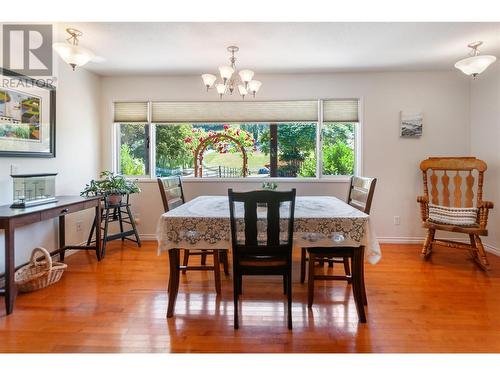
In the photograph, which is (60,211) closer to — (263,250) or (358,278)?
(263,250)

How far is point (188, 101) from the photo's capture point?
13.2ft

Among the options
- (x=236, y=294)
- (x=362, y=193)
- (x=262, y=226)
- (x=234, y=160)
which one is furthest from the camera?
(x=234, y=160)

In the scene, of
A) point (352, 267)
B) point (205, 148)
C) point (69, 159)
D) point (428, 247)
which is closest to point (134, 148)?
point (69, 159)

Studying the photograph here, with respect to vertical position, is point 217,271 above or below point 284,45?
below

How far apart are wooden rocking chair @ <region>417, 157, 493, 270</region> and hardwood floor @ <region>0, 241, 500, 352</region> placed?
1.13 feet

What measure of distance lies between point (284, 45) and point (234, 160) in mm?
1689

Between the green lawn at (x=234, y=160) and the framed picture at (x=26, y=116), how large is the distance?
6.14 ft

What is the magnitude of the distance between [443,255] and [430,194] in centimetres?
83

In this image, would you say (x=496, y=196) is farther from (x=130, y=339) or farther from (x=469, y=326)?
(x=130, y=339)

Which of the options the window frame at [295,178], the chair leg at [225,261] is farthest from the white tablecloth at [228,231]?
the window frame at [295,178]

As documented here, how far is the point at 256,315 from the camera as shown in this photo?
205 centimetres

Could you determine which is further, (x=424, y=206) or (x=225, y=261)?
(x=424, y=206)

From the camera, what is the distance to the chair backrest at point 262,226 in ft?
5.82
